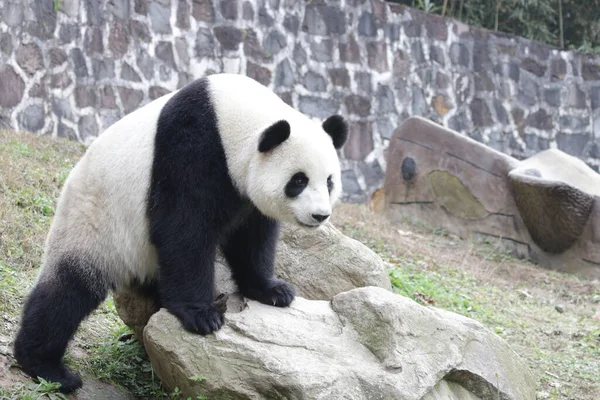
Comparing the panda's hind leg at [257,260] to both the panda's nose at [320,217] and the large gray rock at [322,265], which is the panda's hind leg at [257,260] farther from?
the large gray rock at [322,265]

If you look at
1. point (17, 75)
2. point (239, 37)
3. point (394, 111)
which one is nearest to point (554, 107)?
point (394, 111)

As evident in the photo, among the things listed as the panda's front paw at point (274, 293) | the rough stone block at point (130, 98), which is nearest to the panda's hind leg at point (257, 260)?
the panda's front paw at point (274, 293)

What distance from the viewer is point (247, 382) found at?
3883 mm

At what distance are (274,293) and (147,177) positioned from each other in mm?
979

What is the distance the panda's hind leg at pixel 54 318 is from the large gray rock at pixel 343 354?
0.41 m

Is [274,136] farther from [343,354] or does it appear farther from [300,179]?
[343,354]

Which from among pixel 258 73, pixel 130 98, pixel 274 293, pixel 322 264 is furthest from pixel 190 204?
pixel 258 73

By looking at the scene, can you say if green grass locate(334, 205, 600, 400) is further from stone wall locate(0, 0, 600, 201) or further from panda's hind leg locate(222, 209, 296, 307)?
stone wall locate(0, 0, 600, 201)

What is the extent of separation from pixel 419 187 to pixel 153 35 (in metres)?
3.96

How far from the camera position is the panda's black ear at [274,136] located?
398 cm

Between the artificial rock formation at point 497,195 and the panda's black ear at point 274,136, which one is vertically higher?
the panda's black ear at point 274,136

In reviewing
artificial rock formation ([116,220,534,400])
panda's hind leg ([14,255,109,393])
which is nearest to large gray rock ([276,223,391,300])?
artificial rock formation ([116,220,534,400])

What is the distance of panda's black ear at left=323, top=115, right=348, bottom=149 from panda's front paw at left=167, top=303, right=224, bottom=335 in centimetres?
112

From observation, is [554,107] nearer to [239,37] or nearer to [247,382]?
[239,37]
